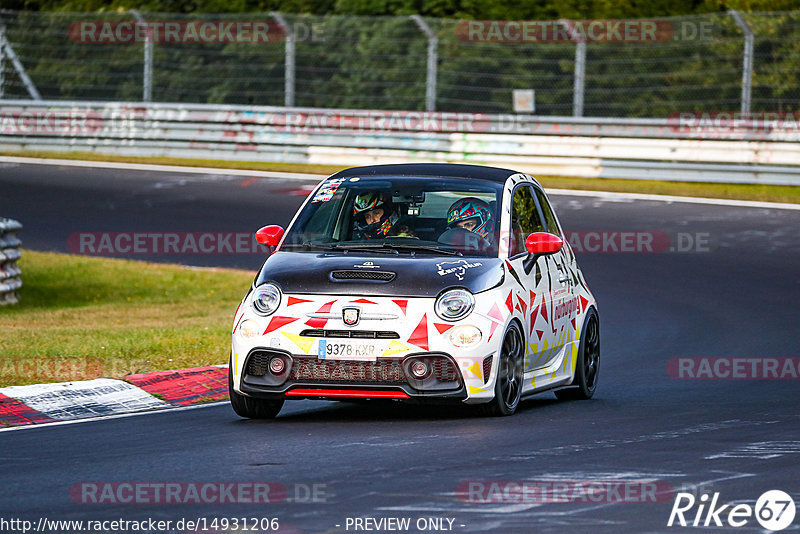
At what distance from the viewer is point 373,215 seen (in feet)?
33.1

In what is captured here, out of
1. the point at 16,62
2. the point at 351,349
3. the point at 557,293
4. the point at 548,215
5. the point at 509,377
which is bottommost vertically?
the point at 509,377

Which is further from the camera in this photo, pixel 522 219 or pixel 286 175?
pixel 286 175

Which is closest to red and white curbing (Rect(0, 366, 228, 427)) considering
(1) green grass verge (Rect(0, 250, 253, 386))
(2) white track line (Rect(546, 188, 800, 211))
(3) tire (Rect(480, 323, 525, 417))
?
(1) green grass verge (Rect(0, 250, 253, 386))

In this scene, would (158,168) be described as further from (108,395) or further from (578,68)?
(108,395)

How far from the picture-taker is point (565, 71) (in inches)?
1037

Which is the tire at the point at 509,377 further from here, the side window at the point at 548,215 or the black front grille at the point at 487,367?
the side window at the point at 548,215

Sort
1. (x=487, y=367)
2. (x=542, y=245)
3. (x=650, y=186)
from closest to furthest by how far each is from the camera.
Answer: (x=487, y=367) → (x=542, y=245) → (x=650, y=186)

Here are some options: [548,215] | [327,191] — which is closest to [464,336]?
[327,191]

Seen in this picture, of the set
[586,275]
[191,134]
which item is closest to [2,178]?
[191,134]

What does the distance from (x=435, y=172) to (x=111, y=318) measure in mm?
6797

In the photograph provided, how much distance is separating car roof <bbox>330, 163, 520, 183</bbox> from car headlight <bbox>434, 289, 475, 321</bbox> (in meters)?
1.41

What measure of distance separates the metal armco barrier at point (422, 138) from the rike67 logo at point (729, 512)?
58.5 feet

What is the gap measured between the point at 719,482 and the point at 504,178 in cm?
363

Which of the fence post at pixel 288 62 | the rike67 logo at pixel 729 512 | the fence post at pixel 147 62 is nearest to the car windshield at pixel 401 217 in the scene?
the rike67 logo at pixel 729 512
